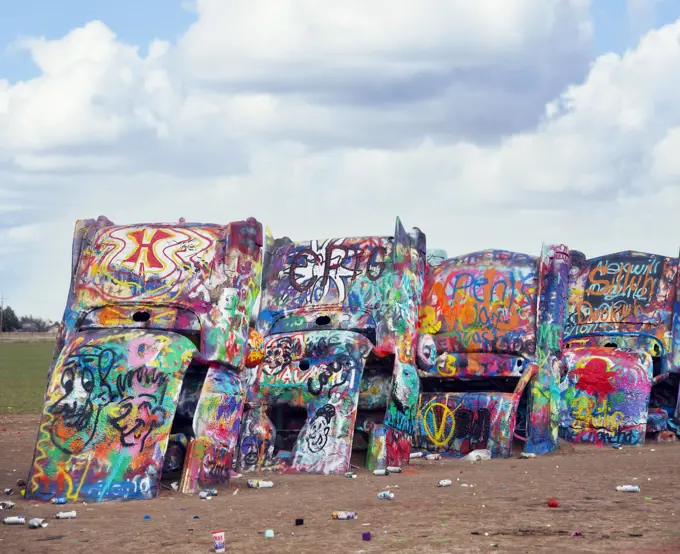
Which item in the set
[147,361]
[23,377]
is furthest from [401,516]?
[23,377]

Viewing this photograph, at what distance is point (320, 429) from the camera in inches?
596

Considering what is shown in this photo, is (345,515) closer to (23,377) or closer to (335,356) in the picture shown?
(335,356)

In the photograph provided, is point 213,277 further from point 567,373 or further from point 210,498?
point 567,373

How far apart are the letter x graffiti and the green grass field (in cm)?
1142

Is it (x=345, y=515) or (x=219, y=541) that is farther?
(x=345, y=515)

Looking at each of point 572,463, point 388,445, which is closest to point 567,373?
point 572,463

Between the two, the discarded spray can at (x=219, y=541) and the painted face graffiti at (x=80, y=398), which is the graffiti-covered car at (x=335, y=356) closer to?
the painted face graffiti at (x=80, y=398)

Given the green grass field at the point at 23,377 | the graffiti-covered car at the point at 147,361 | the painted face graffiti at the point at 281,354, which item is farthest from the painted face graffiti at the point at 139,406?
the green grass field at the point at 23,377

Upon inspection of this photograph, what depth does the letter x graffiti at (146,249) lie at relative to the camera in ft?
45.8

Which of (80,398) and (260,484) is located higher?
(80,398)

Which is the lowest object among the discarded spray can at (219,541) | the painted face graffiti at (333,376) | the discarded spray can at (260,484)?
the discarded spray can at (219,541)

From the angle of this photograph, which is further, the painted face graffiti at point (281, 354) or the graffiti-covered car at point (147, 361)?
the painted face graffiti at point (281, 354)

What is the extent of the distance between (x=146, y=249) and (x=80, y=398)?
2418mm

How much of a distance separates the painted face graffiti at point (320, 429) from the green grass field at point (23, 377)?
36.7ft
